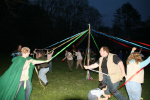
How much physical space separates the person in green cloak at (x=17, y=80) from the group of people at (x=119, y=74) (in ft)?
6.04

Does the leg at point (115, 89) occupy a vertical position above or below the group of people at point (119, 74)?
below

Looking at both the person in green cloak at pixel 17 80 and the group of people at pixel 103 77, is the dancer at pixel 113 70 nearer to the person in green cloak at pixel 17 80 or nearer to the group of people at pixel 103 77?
the group of people at pixel 103 77

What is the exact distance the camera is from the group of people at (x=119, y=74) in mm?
3400

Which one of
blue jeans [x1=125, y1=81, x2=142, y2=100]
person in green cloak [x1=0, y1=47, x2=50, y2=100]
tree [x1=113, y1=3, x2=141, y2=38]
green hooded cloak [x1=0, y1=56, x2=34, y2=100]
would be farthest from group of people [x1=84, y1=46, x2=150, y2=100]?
tree [x1=113, y1=3, x2=141, y2=38]

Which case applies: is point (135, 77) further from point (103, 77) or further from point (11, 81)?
→ point (11, 81)

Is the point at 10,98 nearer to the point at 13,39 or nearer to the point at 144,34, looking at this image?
the point at 13,39

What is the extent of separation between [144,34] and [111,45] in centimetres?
910

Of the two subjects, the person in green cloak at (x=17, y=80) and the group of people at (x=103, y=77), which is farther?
the person in green cloak at (x=17, y=80)

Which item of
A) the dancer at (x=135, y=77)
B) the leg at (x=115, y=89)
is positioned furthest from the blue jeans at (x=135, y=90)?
the leg at (x=115, y=89)

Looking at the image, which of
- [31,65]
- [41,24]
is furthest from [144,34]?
[31,65]

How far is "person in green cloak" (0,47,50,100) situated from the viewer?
354cm

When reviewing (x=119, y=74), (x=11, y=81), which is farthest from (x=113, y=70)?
(x=11, y=81)

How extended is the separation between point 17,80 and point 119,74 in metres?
2.86

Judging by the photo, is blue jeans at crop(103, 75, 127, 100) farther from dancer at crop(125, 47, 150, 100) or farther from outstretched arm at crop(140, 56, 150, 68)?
outstretched arm at crop(140, 56, 150, 68)
